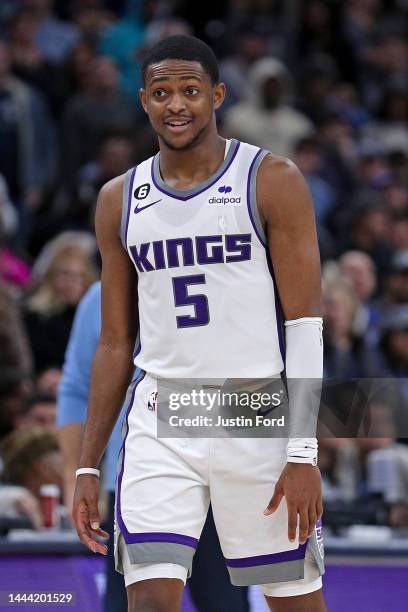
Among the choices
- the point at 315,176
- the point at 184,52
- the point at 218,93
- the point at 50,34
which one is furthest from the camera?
the point at 50,34

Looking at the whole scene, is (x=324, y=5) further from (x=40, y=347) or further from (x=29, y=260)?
(x=40, y=347)

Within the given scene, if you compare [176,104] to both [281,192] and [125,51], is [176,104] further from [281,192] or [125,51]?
[125,51]

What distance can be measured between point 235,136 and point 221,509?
766 centimetres

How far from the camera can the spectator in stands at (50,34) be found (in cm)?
1135

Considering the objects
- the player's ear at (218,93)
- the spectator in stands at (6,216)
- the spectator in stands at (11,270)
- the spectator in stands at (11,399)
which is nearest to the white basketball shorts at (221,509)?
the player's ear at (218,93)

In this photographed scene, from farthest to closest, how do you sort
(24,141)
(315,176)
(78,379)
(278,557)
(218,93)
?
(315,176), (24,141), (78,379), (218,93), (278,557)

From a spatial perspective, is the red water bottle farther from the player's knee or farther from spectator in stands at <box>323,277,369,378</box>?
spectator in stands at <box>323,277,369,378</box>

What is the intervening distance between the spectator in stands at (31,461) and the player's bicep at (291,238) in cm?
268

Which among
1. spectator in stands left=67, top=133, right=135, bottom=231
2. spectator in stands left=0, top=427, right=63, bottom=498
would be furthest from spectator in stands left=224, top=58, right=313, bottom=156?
spectator in stands left=0, top=427, right=63, bottom=498

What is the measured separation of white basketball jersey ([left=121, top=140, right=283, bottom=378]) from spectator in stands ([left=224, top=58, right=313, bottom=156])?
7.58 m

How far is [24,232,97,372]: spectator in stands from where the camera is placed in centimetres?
818

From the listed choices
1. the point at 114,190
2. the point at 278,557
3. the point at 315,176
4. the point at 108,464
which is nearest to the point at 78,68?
the point at 315,176

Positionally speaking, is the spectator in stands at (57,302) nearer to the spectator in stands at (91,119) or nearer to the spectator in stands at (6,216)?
the spectator in stands at (6,216)

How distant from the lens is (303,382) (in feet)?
11.7
